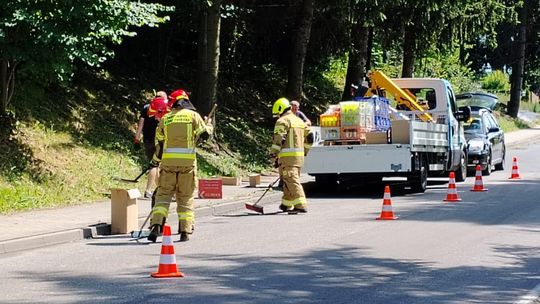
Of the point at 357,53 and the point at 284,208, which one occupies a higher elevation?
the point at 357,53

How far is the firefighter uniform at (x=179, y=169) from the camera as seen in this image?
12758 millimetres

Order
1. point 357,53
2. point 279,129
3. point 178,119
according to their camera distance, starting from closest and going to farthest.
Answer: point 178,119
point 279,129
point 357,53

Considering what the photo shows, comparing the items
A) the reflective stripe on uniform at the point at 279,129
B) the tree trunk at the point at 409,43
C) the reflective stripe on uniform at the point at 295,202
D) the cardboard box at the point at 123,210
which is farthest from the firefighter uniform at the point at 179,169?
the tree trunk at the point at 409,43

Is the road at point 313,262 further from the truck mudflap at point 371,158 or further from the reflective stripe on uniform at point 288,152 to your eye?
the truck mudflap at point 371,158

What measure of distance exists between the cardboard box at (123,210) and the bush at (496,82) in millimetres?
56109

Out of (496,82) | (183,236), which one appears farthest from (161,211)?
(496,82)

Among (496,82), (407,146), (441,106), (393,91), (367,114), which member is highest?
(496,82)

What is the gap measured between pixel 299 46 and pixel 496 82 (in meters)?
45.6

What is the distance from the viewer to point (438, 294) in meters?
8.95

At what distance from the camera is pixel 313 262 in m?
10.8

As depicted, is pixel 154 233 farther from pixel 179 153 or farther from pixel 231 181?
pixel 231 181

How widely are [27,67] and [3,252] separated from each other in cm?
536

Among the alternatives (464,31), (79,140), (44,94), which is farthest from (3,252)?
(464,31)

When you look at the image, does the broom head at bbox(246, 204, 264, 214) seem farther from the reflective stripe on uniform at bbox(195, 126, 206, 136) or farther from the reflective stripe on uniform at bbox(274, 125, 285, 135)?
the reflective stripe on uniform at bbox(195, 126, 206, 136)
